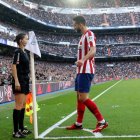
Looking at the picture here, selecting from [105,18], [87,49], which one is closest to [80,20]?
[87,49]

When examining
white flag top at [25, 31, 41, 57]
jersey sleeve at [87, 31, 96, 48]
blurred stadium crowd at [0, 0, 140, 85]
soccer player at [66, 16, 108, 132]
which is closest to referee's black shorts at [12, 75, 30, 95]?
white flag top at [25, 31, 41, 57]

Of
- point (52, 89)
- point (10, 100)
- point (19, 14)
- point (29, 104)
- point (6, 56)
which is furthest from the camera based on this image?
point (19, 14)

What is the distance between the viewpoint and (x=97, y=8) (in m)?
83.2

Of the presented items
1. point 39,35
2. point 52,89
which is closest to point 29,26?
point 39,35

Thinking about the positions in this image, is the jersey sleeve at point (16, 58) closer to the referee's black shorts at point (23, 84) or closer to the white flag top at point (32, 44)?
the referee's black shorts at point (23, 84)

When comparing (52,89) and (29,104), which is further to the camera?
(52,89)

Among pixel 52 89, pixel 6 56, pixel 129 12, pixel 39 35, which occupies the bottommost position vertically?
pixel 52 89

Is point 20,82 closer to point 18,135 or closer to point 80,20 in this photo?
point 18,135

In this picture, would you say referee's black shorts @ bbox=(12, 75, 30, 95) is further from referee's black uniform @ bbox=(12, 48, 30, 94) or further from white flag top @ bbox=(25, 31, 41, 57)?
white flag top @ bbox=(25, 31, 41, 57)

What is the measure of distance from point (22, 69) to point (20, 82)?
277 mm

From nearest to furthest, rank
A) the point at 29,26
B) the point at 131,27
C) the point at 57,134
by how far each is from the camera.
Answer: the point at 57,134 → the point at 29,26 → the point at 131,27

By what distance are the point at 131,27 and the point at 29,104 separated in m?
71.3

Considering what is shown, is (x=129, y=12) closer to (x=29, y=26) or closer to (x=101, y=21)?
(x=101, y=21)

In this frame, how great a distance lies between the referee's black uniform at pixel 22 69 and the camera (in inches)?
267
